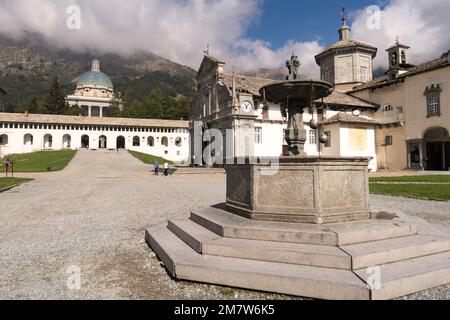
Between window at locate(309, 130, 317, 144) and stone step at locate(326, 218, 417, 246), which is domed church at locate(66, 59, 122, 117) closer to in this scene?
window at locate(309, 130, 317, 144)

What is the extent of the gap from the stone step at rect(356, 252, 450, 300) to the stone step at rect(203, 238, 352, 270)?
340 mm

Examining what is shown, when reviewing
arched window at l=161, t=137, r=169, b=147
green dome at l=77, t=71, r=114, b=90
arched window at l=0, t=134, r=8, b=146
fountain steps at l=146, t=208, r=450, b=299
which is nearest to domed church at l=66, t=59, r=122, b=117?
green dome at l=77, t=71, r=114, b=90

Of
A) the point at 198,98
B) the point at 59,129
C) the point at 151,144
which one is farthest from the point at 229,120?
the point at 59,129

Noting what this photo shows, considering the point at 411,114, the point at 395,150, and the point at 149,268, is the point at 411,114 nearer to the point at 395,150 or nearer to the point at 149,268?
the point at 395,150

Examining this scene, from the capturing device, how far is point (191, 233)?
19.0 feet

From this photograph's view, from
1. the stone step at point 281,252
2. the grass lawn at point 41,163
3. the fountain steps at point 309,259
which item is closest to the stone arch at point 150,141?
the grass lawn at point 41,163

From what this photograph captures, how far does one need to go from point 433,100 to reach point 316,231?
34157 mm

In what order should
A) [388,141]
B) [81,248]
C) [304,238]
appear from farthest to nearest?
[388,141], [81,248], [304,238]

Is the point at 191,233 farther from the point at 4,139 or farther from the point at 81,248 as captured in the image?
the point at 4,139

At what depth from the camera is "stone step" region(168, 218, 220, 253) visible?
207 inches

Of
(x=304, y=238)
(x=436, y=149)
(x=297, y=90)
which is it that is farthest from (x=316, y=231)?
(x=436, y=149)

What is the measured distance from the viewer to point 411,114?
1346 inches

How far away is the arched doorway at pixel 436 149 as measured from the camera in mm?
33188

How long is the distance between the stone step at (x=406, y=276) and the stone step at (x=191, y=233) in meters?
2.43
